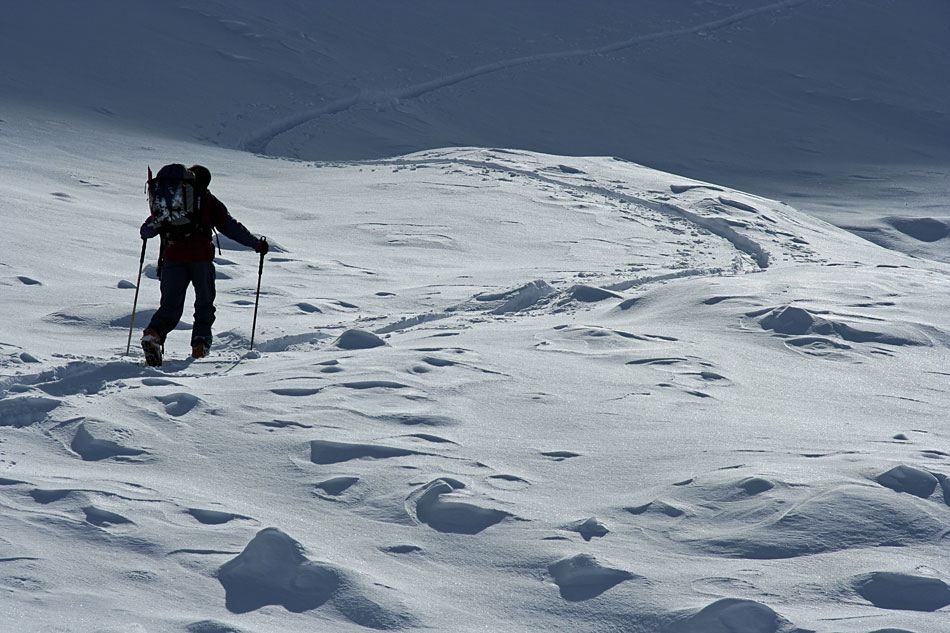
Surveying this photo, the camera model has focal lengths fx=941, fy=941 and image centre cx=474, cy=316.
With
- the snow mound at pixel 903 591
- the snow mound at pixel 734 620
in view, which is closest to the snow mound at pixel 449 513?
the snow mound at pixel 734 620

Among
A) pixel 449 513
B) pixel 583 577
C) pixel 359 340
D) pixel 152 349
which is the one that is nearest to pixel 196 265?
pixel 152 349

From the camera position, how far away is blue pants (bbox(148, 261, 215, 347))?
579 centimetres

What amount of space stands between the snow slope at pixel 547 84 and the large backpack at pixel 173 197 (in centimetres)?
1201

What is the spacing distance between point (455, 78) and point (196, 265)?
2104 cm

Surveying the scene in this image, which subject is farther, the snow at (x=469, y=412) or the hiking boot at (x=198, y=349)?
the hiking boot at (x=198, y=349)

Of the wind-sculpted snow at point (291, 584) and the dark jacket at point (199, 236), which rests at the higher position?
the dark jacket at point (199, 236)

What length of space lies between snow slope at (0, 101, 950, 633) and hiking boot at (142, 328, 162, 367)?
82 mm

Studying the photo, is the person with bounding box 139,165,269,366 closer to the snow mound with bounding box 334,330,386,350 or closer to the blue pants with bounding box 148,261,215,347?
the blue pants with bounding box 148,261,215,347

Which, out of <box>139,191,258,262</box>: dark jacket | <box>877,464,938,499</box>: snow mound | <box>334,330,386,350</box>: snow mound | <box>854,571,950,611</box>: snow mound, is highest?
<box>139,191,258,262</box>: dark jacket

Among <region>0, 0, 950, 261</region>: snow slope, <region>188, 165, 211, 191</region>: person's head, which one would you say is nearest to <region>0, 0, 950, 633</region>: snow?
<region>188, 165, 211, 191</region>: person's head

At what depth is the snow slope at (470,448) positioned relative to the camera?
9.94ft

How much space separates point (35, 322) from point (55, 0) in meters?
21.3

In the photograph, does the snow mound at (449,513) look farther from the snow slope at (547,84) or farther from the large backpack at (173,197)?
the snow slope at (547,84)

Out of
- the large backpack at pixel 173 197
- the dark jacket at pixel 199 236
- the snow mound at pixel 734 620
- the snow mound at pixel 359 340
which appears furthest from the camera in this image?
the snow mound at pixel 359 340
